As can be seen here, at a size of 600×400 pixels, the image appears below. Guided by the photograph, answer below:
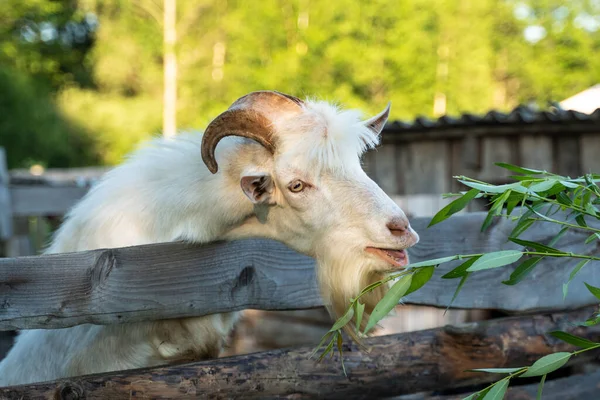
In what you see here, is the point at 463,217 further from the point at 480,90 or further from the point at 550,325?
Answer: the point at 480,90

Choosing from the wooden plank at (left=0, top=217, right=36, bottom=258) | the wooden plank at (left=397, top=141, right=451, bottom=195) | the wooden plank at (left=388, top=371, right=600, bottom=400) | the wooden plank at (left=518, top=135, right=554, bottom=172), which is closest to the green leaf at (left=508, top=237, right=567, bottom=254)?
the wooden plank at (left=388, top=371, right=600, bottom=400)

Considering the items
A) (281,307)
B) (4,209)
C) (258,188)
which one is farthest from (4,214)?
(258,188)

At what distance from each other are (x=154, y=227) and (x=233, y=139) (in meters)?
0.46

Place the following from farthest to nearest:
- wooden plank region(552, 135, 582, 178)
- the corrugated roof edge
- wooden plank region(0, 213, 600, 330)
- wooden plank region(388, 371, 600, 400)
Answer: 1. wooden plank region(552, 135, 582, 178)
2. the corrugated roof edge
3. wooden plank region(388, 371, 600, 400)
4. wooden plank region(0, 213, 600, 330)

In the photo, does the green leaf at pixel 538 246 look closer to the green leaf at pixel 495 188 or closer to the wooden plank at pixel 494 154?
the green leaf at pixel 495 188

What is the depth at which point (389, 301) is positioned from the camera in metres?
1.75

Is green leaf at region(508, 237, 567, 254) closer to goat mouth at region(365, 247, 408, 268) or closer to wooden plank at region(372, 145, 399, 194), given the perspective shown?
goat mouth at region(365, 247, 408, 268)

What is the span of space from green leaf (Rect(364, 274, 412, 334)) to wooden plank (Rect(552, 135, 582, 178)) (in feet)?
18.7

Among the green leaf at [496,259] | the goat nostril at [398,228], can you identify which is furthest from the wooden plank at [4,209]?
the green leaf at [496,259]

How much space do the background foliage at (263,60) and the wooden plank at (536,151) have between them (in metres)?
13.9

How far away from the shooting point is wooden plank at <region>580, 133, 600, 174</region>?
686 cm

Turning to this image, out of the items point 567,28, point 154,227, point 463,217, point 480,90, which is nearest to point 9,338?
point 154,227

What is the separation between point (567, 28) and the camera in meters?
30.0

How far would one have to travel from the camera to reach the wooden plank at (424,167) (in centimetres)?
793
